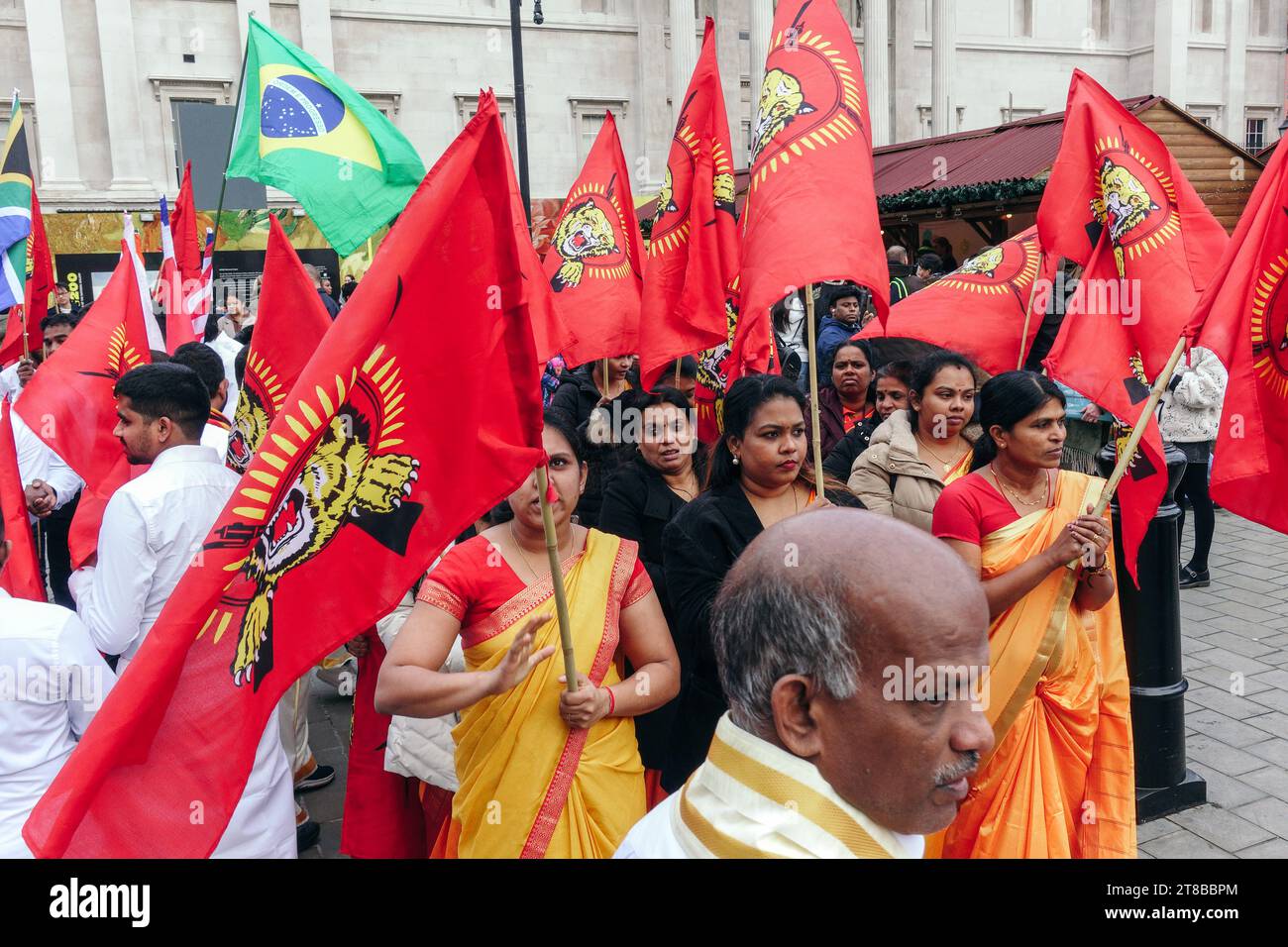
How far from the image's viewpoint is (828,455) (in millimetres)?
4711

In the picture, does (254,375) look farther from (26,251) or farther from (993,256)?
(26,251)

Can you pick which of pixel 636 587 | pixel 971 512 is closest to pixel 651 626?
pixel 636 587

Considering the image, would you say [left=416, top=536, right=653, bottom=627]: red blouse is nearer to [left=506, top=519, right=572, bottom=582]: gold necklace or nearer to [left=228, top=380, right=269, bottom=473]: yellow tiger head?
[left=506, top=519, right=572, bottom=582]: gold necklace

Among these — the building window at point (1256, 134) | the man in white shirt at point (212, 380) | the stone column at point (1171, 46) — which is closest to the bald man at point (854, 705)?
the man in white shirt at point (212, 380)

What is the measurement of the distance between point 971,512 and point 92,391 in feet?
13.1

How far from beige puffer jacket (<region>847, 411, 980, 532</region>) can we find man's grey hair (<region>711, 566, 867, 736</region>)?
8.06 ft

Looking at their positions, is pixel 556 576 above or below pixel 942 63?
below

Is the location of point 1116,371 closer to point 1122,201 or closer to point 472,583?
point 1122,201

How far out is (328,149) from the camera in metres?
6.31

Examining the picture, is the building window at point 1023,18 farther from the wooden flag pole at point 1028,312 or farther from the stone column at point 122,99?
the wooden flag pole at point 1028,312

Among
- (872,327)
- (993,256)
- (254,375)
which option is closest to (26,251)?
(254,375)

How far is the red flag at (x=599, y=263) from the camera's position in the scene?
575cm

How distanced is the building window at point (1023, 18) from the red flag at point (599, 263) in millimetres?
37964

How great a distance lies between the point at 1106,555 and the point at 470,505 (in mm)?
1993
